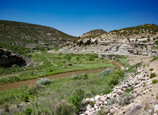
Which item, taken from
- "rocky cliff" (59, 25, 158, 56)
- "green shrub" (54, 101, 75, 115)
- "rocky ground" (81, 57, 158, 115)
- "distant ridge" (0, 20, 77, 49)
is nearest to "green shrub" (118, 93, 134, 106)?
"rocky ground" (81, 57, 158, 115)

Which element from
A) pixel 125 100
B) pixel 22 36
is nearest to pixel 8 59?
pixel 125 100

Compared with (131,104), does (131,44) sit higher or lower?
higher

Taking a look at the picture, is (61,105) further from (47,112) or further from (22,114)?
(22,114)

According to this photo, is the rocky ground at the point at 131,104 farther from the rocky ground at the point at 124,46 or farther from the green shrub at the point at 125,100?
the rocky ground at the point at 124,46

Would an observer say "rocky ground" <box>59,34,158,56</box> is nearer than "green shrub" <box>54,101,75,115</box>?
No

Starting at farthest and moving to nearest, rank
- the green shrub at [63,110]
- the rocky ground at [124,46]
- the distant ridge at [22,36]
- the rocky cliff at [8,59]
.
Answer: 1. the distant ridge at [22,36]
2. the rocky ground at [124,46]
3. the rocky cliff at [8,59]
4. the green shrub at [63,110]

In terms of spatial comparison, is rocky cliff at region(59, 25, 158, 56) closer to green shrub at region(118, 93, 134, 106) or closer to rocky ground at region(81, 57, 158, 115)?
rocky ground at region(81, 57, 158, 115)

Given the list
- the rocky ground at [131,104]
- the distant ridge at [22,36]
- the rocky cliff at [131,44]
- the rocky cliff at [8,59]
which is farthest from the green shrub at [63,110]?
the distant ridge at [22,36]

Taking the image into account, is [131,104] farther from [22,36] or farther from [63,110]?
[22,36]

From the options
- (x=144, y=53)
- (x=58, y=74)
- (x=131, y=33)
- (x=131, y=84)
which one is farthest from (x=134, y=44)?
(x=131, y=84)

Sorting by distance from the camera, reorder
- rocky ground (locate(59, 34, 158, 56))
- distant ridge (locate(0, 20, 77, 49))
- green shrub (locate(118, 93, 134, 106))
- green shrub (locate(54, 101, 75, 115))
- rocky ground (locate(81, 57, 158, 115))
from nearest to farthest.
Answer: rocky ground (locate(81, 57, 158, 115))
green shrub (locate(118, 93, 134, 106))
green shrub (locate(54, 101, 75, 115))
rocky ground (locate(59, 34, 158, 56))
distant ridge (locate(0, 20, 77, 49))

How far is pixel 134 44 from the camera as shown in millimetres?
36719

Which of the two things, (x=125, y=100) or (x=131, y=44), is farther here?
(x=131, y=44)

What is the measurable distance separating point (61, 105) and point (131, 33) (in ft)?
154
